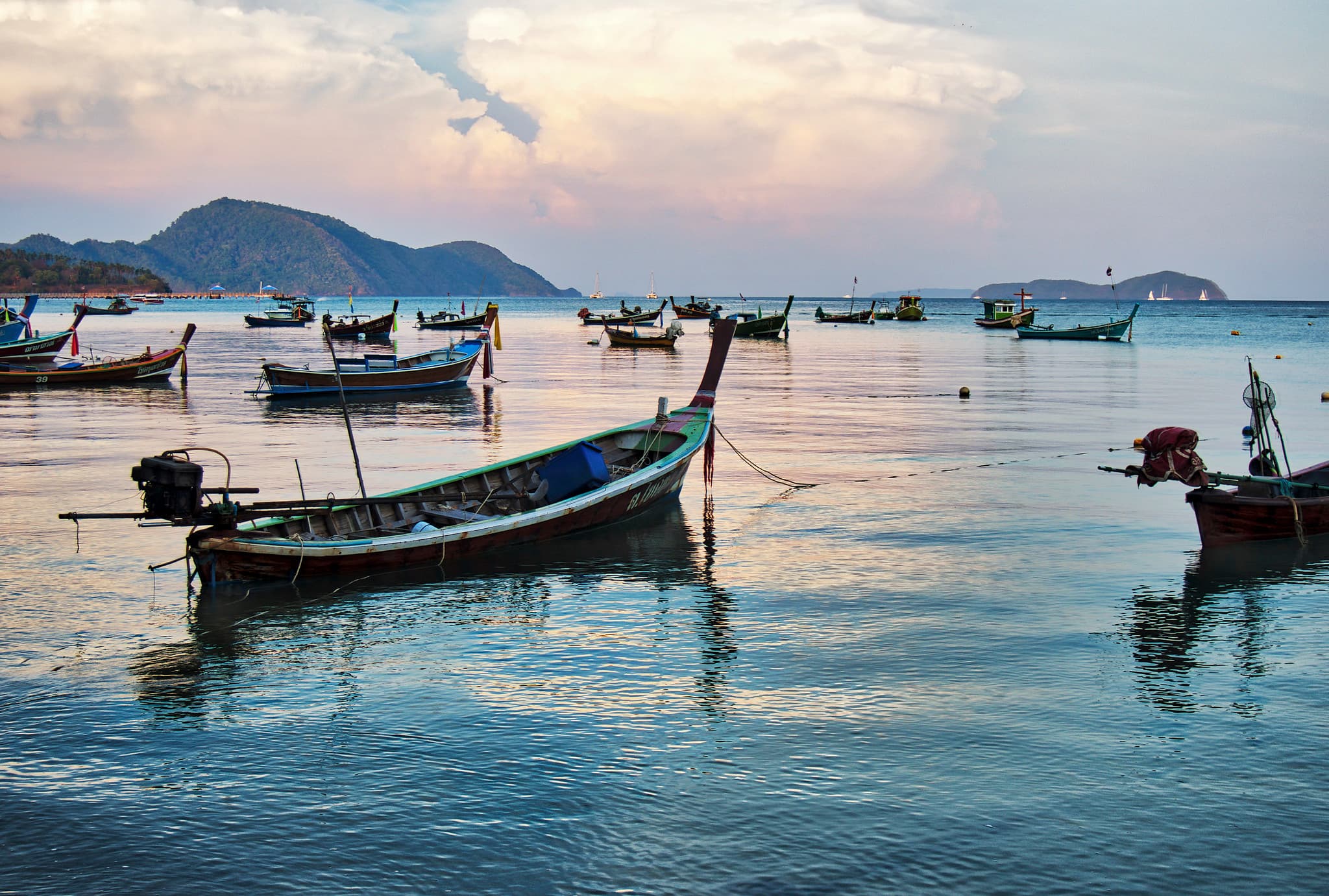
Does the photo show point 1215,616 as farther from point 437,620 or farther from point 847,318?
point 847,318

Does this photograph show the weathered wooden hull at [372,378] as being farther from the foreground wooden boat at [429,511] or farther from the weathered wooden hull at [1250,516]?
the weathered wooden hull at [1250,516]

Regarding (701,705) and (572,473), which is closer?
(701,705)

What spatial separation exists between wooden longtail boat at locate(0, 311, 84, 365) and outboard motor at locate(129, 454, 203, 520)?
35282 mm

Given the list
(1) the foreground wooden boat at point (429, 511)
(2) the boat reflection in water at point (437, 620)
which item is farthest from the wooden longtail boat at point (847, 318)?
(2) the boat reflection in water at point (437, 620)

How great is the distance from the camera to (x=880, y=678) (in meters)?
9.93

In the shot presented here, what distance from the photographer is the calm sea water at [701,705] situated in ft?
22.7

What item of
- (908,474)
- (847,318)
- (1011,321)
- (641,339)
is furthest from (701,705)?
(847,318)

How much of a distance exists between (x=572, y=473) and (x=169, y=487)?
5829mm

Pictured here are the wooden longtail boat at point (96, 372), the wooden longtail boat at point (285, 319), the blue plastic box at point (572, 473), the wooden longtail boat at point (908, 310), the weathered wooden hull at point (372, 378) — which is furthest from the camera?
the wooden longtail boat at point (908, 310)

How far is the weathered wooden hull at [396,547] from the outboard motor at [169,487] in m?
0.55

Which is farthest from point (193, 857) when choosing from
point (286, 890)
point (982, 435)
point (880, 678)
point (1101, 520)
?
point (982, 435)

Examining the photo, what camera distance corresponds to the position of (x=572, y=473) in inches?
626

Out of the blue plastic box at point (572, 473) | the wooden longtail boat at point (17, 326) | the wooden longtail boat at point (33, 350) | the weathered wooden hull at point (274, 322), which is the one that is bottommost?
the blue plastic box at point (572, 473)

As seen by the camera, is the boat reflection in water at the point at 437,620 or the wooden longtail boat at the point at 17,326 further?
the wooden longtail boat at the point at 17,326
